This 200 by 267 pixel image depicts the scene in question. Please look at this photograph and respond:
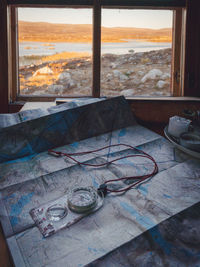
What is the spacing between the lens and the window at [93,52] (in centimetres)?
154

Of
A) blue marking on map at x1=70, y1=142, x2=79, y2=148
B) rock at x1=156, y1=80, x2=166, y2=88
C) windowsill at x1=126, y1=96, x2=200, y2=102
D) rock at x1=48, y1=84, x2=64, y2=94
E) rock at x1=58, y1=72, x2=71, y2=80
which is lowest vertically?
blue marking on map at x1=70, y1=142, x2=79, y2=148

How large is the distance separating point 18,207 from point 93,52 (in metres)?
1.17

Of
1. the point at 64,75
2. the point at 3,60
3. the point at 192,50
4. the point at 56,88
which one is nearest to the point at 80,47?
the point at 64,75

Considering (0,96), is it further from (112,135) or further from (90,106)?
(112,135)

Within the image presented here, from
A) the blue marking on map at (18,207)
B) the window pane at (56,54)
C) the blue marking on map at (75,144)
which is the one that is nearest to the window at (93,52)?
the window pane at (56,54)

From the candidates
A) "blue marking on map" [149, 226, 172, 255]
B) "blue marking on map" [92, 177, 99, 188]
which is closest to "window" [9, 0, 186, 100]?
"blue marking on map" [92, 177, 99, 188]

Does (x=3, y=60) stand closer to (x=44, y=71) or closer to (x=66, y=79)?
(x=44, y=71)

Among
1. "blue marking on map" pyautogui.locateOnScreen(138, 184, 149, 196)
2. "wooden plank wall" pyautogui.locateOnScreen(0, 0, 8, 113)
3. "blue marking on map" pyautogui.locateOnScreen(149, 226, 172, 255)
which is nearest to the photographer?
"blue marking on map" pyautogui.locateOnScreen(149, 226, 172, 255)

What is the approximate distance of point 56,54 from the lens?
1616 mm

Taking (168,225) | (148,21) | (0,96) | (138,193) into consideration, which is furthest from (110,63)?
(168,225)

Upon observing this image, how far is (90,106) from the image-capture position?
48.2 inches

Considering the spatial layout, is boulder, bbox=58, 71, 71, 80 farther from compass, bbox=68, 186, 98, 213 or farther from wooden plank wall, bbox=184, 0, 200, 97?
compass, bbox=68, 186, 98, 213

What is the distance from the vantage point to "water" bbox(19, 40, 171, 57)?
1591 mm

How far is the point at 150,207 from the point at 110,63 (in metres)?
1.18
